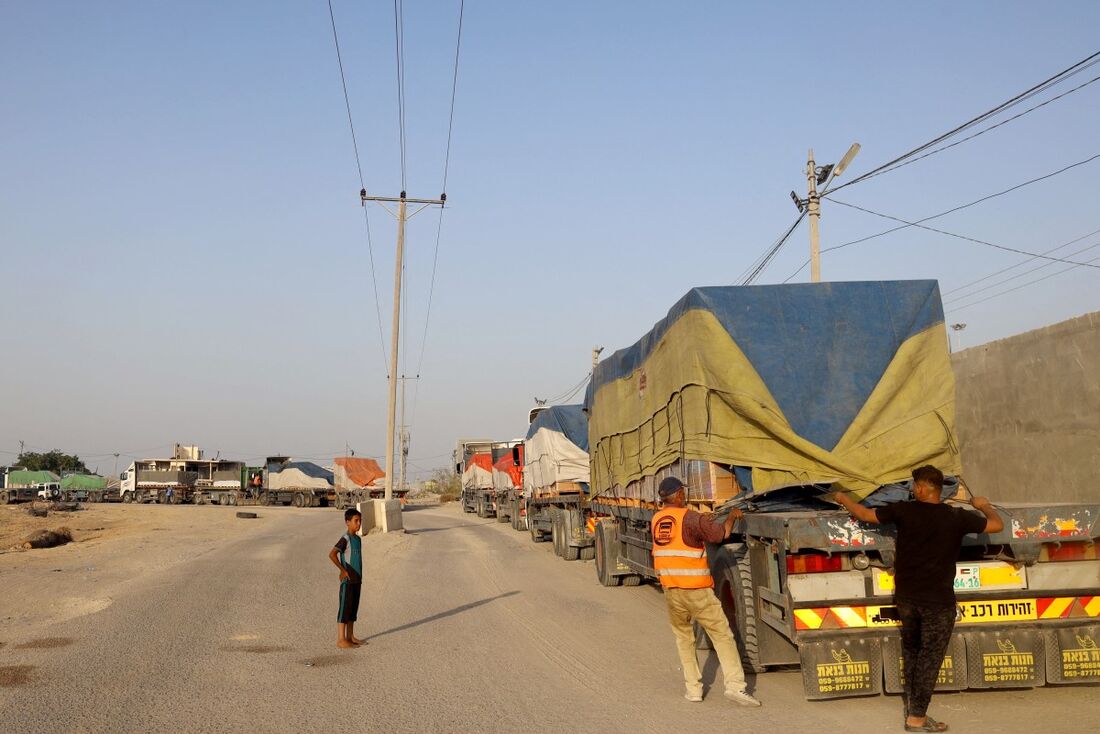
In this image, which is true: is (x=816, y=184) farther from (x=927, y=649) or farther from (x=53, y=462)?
(x=53, y=462)

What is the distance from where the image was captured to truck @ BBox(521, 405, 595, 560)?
63.3 feet

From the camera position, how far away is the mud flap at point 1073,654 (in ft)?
21.8

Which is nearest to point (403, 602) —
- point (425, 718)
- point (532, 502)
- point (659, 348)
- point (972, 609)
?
point (659, 348)

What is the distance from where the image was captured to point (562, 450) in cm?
2066

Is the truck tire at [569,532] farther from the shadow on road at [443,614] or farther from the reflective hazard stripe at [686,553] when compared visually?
the reflective hazard stripe at [686,553]

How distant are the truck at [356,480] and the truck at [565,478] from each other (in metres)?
33.0

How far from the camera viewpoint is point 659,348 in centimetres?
1052

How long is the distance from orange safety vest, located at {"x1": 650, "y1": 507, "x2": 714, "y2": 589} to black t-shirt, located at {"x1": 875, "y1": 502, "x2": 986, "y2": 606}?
1444 millimetres

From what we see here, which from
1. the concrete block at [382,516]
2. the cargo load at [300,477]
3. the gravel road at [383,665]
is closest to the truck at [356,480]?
the cargo load at [300,477]

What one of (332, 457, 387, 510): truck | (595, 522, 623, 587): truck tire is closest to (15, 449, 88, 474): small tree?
(332, 457, 387, 510): truck

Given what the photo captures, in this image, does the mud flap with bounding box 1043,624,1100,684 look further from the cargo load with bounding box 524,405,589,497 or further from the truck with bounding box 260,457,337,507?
the truck with bounding box 260,457,337,507

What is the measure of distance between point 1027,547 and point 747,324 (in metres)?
3.06

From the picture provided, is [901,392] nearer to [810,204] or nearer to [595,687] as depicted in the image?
[595,687]

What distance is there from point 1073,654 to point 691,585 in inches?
110
